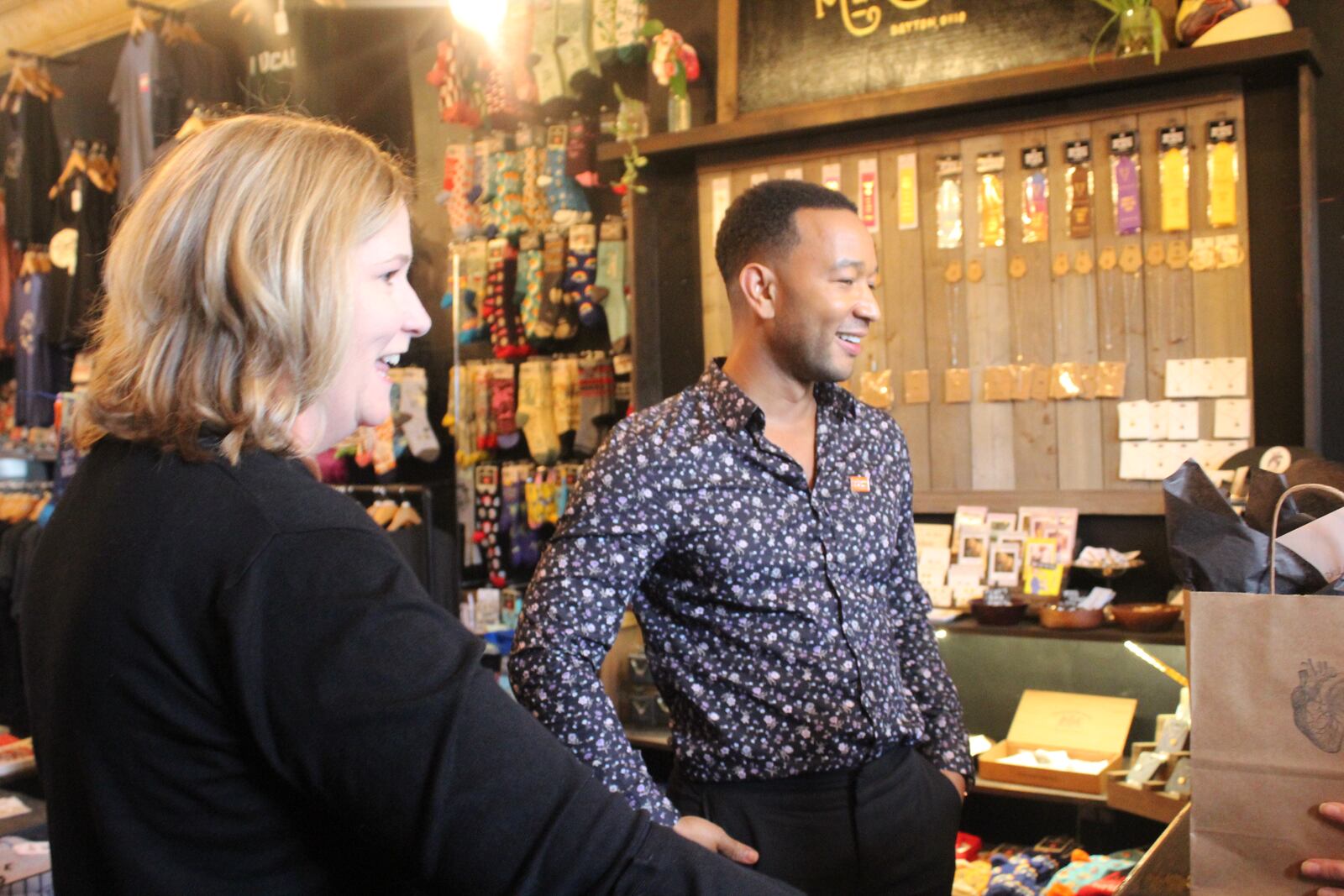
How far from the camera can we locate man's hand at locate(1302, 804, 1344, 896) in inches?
51.5

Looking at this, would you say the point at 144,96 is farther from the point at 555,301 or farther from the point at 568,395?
the point at 568,395

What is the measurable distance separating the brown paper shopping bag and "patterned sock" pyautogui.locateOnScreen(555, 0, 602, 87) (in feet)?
13.7

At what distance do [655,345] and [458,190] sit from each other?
5.01 feet

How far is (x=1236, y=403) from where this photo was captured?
11.7 ft

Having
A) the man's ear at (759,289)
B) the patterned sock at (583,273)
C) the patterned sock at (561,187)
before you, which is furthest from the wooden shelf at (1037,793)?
the patterned sock at (561,187)

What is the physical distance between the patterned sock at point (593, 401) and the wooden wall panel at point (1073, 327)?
6.51 feet

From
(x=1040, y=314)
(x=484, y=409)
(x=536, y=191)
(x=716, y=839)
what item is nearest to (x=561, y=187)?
(x=536, y=191)

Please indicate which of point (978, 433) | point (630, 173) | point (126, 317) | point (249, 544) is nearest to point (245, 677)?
point (249, 544)

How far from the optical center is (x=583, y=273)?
503 cm

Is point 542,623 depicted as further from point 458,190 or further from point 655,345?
point 458,190

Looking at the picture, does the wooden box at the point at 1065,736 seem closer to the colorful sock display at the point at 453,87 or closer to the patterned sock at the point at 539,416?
the patterned sock at the point at 539,416

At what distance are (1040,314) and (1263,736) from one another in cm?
268

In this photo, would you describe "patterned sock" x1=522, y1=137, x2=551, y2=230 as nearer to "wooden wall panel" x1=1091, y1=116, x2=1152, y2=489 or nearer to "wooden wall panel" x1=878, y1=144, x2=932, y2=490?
"wooden wall panel" x1=878, y1=144, x2=932, y2=490

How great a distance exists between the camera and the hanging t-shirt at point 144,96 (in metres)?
6.25
